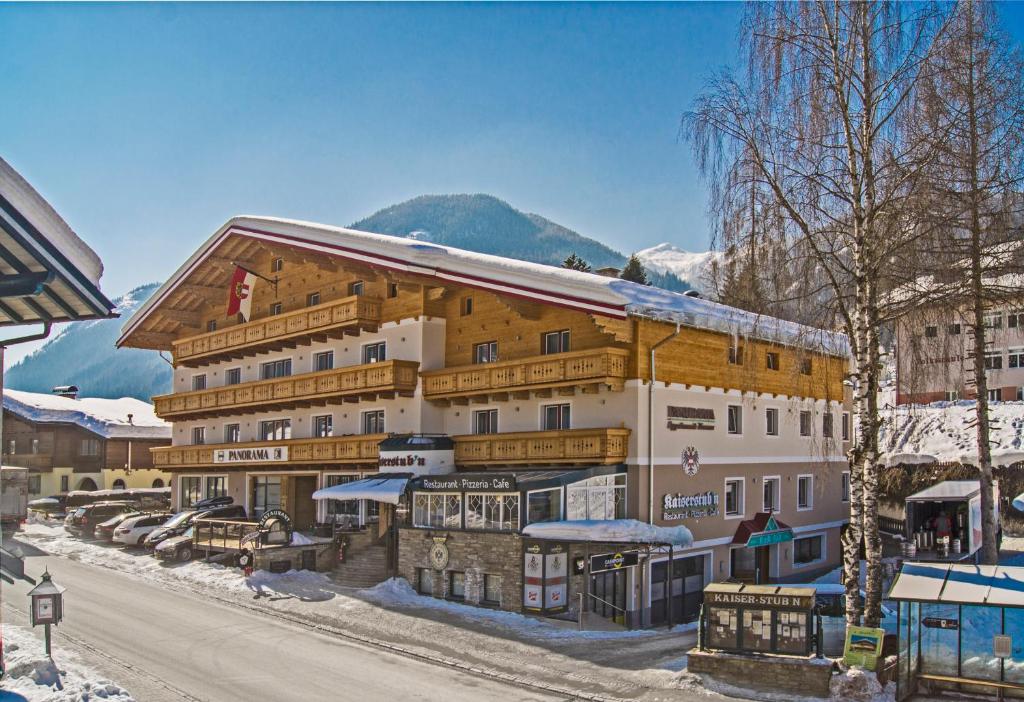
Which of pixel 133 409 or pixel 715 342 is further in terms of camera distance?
pixel 133 409

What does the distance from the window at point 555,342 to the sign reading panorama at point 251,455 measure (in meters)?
15.2

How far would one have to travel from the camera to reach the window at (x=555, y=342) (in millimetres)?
31969

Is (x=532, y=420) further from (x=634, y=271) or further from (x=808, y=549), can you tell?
(x=634, y=271)

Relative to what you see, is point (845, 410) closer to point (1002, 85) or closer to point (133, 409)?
→ point (1002, 85)

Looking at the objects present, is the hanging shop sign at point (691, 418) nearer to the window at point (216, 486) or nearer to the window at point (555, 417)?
the window at point (555, 417)

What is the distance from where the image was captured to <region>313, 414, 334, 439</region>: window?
41.0 meters

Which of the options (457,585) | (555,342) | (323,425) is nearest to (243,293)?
(323,425)

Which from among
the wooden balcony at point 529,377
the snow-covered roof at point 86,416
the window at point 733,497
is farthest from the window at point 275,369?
the snow-covered roof at point 86,416

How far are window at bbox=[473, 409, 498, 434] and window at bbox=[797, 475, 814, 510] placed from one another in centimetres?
1313

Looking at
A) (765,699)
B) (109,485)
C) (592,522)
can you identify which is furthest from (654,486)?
(109,485)

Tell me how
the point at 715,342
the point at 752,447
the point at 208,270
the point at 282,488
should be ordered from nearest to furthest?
the point at 715,342
the point at 752,447
the point at 282,488
the point at 208,270

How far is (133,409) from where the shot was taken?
79.2 meters

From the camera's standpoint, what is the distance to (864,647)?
18.7 metres

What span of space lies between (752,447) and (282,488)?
2272cm
